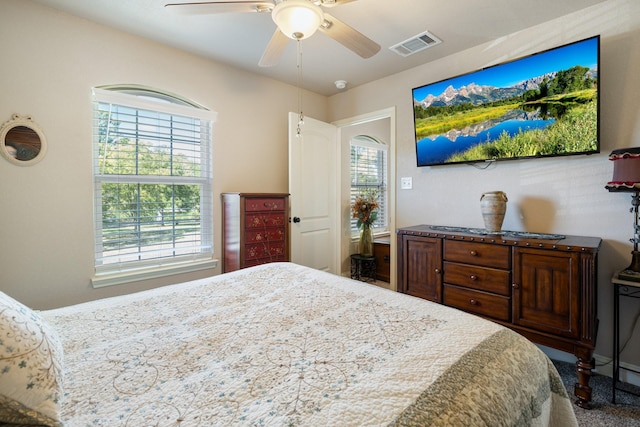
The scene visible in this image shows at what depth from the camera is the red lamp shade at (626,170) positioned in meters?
1.71

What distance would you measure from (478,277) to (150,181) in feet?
9.27

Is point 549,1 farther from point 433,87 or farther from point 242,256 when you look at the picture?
point 242,256

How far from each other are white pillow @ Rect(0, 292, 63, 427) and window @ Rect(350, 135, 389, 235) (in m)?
3.95

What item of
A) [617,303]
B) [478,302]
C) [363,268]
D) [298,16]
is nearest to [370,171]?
[363,268]

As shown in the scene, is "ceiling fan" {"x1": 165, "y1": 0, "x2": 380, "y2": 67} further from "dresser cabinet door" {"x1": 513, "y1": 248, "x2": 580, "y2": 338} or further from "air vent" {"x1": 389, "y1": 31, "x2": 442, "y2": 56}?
"dresser cabinet door" {"x1": 513, "y1": 248, "x2": 580, "y2": 338}

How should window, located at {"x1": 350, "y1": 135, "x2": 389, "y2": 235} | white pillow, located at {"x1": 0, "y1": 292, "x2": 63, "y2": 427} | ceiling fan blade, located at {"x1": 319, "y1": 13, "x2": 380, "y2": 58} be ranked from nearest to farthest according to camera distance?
white pillow, located at {"x1": 0, "y1": 292, "x2": 63, "y2": 427}
ceiling fan blade, located at {"x1": 319, "y1": 13, "x2": 380, "y2": 58}
window, located at {"x1": 350, "y1": 135, "x2": 389, "y2": 235}

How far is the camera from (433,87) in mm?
2742

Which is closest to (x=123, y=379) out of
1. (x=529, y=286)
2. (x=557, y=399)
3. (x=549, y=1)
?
(x=557, y=399)

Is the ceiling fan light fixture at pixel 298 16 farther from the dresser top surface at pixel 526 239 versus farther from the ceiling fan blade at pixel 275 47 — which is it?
the dresser top surface at pixel 526 239

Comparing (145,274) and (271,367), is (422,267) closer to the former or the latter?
(271,367)

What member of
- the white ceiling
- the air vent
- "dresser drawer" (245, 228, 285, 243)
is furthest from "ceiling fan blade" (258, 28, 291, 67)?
"dresser drawer" (245, 228, 285, 243)

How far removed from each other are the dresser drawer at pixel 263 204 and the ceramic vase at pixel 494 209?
5.98ft

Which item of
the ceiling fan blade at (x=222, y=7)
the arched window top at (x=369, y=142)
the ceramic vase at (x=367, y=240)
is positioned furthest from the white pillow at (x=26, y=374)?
the arched window top at (x=369, y=142)

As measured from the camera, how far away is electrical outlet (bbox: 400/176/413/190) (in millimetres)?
3158
